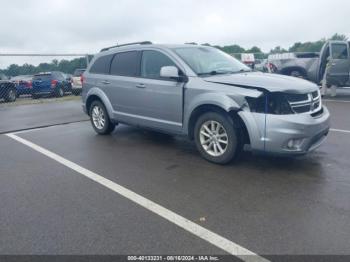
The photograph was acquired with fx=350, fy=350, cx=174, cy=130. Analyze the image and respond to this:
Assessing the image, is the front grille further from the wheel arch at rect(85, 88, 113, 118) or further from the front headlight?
the wheel arch at rect(85, 88, 113, 118)

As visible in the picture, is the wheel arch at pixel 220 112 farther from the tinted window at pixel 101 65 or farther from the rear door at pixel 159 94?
the tinted window at pixel 101 65

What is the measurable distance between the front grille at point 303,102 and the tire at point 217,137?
0.83m

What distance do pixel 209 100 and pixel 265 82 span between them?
82cm

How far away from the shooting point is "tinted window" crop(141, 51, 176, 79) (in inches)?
232

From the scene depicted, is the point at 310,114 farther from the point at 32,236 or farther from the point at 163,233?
the point at 32,236

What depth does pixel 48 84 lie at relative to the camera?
59.4 feet

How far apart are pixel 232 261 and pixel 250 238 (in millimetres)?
392

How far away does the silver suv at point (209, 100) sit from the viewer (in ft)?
15.2

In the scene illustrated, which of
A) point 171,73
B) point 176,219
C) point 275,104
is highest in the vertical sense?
point 171,73

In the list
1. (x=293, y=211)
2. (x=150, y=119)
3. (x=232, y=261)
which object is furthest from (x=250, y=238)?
(x=150, y=119)

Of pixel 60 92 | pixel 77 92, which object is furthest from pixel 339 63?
pixel 60 92

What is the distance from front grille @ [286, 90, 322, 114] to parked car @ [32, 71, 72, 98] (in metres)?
15.7

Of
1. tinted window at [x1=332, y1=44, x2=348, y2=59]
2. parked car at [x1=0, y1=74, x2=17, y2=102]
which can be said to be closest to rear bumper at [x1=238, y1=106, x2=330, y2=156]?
tinted window at [x1=332, y1=44, x2=348, y2=59]

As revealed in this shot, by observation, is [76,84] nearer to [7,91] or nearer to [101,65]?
[7,91]
